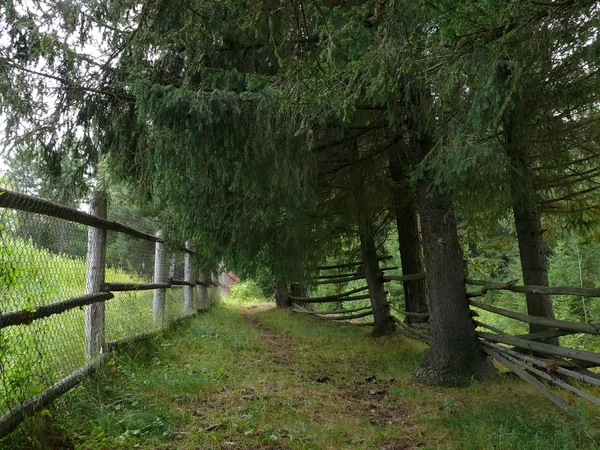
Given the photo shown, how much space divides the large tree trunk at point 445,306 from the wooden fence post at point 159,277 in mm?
3851

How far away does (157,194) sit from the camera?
6371 mm

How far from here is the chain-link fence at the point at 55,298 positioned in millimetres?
2582

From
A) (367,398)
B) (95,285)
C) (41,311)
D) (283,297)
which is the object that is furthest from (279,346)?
(283,297)

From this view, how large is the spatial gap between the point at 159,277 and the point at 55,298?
421 cm

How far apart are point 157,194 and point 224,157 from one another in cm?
199

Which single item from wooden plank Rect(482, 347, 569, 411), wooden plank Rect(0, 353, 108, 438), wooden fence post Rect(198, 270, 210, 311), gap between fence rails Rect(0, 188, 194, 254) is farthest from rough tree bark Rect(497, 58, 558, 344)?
wooden fence post Rect(198, 270, 210, 311)

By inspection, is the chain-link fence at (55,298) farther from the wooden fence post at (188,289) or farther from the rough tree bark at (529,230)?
the rough tree bark at (529,230)

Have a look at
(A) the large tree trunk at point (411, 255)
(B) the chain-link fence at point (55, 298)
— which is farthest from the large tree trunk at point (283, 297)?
(B) the chain-link fence at point (55, 298)

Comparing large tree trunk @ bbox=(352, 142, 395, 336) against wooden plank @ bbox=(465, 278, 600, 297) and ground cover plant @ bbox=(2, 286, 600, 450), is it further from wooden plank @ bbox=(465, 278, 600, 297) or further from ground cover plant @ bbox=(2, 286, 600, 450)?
wooden plank @ bbox=(465, 278, 600, 297)

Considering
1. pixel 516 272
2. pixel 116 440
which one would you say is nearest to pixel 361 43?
pixel 116 440

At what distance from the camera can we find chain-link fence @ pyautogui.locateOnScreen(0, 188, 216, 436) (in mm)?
2582

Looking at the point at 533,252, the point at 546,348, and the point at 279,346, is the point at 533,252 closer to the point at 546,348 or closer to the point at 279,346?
the point at 546,348

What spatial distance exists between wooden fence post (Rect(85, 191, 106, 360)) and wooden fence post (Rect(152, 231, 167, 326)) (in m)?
2.37

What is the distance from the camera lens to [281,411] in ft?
12.8
